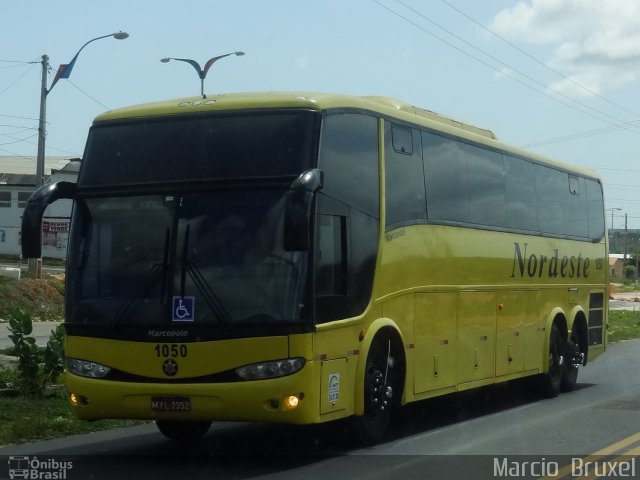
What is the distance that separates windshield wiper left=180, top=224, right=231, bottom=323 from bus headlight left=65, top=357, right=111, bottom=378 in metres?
1.02

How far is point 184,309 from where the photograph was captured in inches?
401

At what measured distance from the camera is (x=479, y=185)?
49.3ft

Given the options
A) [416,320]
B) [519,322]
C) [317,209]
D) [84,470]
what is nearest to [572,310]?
[519,322]

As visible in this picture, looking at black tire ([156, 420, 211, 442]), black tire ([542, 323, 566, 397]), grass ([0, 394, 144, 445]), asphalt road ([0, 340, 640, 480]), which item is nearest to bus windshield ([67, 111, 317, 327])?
asphalt road ([0, 340, 640, 480])

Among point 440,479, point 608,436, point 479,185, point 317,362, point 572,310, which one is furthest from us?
A: point 572,310

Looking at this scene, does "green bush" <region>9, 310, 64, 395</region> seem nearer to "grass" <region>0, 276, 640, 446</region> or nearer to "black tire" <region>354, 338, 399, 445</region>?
"grass" <region>0, 276, 640, 446</region>

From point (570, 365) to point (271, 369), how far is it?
30.4ft

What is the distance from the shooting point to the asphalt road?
9852mm

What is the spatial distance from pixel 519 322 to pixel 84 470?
7978 mm

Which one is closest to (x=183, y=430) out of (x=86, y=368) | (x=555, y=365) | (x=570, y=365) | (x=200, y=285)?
(x=86, y=368)

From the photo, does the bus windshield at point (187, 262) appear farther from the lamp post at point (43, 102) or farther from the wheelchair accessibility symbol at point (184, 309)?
the lamp post at point (43, 102)

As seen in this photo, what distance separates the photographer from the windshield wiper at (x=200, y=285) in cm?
1008

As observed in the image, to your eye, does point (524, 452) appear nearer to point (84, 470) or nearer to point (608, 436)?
point (608, 436)

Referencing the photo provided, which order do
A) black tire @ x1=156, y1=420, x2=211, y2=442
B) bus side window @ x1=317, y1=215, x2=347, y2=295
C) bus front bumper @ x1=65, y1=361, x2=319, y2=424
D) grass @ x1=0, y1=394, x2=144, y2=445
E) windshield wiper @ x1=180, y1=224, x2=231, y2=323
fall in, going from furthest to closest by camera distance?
grass @ x1=0, y1=394, x2=144, y2=445, black tire @ x1=156, y1=420, x2=211, y2=442, bus side window @ x1=317, y1=215, x2=347, y2=295, windshield wiper @ x1=180, y1=224, x2=231, y2=323, bus front bumper @ x1=65, y1=361, x2=319, y2=424
